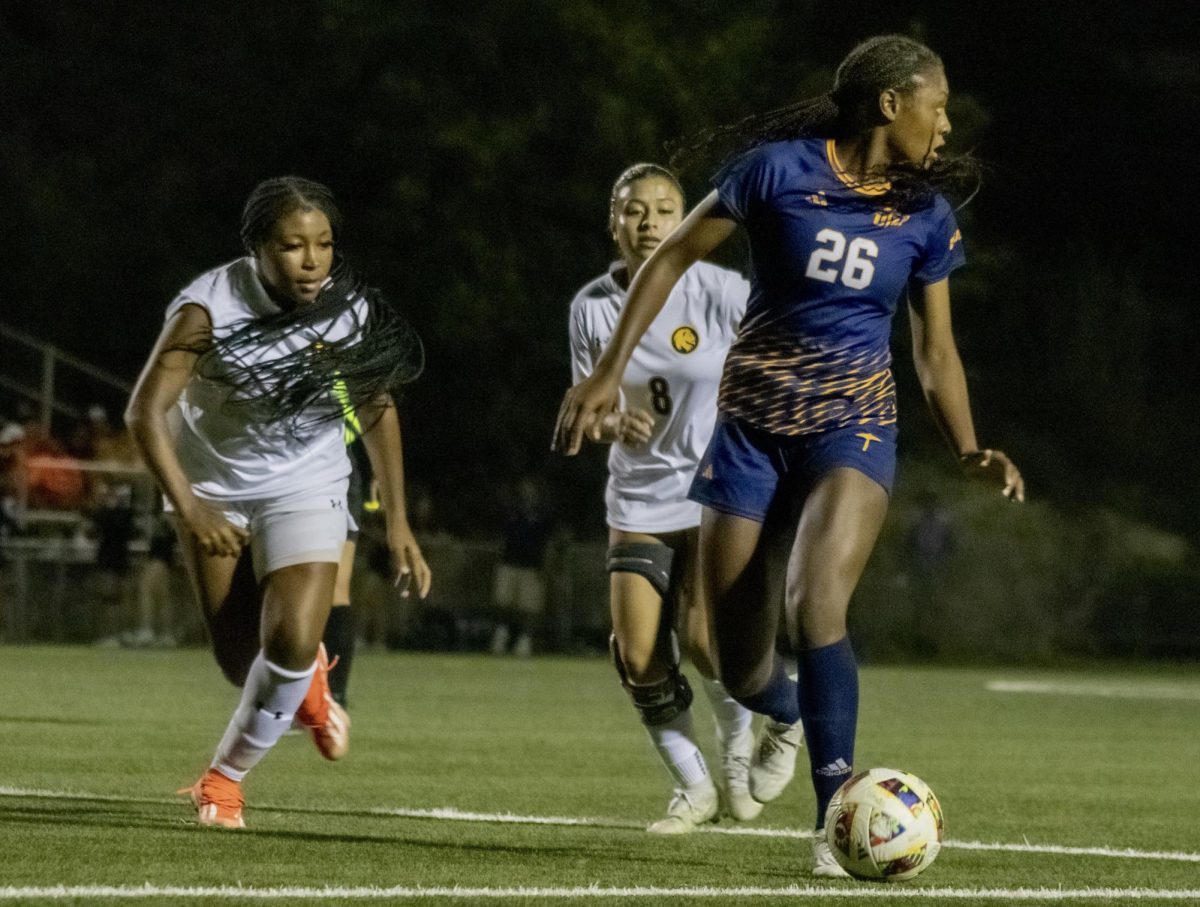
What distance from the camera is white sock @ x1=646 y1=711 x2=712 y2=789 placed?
26.8 feet

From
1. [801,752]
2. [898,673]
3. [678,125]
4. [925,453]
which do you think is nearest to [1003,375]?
[925,453]

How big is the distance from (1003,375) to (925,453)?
7319 mm

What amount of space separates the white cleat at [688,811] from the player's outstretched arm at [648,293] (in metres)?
1.82

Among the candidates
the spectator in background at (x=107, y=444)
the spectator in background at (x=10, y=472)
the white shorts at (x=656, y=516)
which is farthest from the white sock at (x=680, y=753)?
the spectator in background at (x=107, y=444)

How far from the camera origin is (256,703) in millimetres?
7629

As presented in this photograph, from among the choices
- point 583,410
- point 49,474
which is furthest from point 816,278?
point 49,474

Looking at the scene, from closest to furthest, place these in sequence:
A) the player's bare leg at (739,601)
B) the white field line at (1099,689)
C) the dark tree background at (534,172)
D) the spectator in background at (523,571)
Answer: the player's bare leg at (739,601), the white field line at (1099,689), the spectator in background at (523,571), the dark tree background at (534,172)

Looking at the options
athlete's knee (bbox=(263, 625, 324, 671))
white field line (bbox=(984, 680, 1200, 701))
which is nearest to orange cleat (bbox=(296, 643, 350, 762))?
athlete's knee (bbox=(263, 625, 324, 671))

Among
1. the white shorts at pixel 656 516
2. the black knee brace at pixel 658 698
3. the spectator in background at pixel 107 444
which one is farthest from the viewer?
the spectator in background at pixel 107 444

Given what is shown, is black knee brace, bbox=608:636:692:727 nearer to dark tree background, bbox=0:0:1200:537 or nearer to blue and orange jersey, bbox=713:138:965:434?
blue and orange jersey, bbox=713:138:965:434

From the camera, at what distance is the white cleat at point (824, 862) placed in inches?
259

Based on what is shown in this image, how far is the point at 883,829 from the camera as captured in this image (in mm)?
6246

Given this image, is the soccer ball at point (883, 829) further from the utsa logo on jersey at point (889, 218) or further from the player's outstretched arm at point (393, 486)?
the player's outstretched arm at point (393, 486)

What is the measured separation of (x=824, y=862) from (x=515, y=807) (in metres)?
2.28
